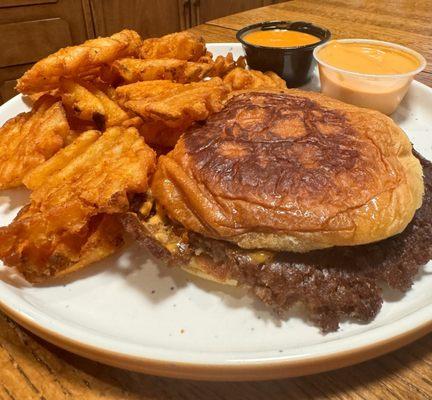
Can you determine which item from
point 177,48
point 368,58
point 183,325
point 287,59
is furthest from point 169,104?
point 368,58

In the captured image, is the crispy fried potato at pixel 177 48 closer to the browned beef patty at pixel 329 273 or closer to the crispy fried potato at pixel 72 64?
the crispy fried potato at pixel 72 64

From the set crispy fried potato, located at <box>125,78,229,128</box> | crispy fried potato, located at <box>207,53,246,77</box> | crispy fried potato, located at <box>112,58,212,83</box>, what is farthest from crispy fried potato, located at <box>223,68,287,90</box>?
crispy fried potato, located at <box>125,78,229,128</box>

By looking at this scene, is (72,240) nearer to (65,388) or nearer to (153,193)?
(153,193)

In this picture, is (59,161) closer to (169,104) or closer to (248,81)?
(169,104)

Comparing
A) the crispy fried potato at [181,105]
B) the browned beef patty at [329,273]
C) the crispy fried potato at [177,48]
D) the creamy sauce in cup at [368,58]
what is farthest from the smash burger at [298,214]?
the creamy sauce in cup at [368,58]

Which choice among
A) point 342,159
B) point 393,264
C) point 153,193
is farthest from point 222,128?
point 393,264

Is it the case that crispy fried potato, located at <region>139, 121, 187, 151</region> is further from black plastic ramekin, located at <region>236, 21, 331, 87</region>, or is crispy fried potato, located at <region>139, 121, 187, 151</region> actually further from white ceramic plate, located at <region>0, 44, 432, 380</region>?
black plastic ramekin, located at <region>236, 21, 331, 87</region>
